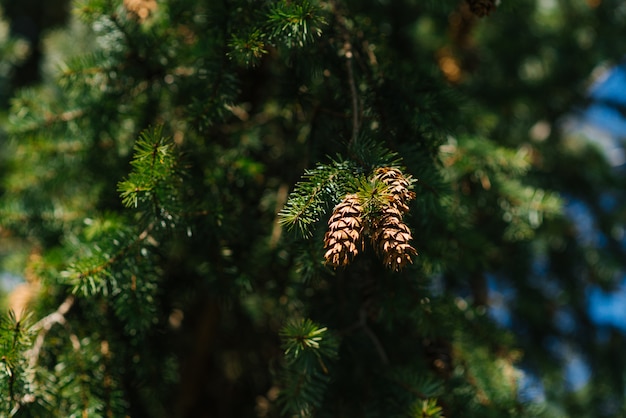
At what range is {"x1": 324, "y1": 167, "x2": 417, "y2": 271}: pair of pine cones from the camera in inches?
29.7

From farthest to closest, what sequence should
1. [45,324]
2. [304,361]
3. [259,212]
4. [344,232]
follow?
[259,212], [45,324], [304,361], [344,232]

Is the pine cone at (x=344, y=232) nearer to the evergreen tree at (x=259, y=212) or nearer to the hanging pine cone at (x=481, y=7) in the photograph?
the evergreen tree at (x=259, y=212)

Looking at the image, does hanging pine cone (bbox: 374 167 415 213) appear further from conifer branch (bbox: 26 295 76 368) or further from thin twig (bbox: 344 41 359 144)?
conifer branch (bbox: 26 295 76 368)

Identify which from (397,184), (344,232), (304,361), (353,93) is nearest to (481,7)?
(353,93)

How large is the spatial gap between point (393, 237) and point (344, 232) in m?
0.06

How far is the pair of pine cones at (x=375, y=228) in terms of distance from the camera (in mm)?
753

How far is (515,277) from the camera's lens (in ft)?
6.71

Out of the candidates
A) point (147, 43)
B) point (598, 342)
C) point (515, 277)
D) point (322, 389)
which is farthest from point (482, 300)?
point (147, 43)

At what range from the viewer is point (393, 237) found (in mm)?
759

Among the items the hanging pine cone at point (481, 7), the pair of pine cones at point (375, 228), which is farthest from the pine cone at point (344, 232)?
the hanging pine cone at point (481, 7)

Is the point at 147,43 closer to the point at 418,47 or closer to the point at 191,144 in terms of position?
the point at 191,144

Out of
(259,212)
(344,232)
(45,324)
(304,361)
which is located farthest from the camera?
(259,212)

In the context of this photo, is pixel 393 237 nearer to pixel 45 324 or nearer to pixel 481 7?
pixel 481 7

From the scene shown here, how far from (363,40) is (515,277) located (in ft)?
3.90
